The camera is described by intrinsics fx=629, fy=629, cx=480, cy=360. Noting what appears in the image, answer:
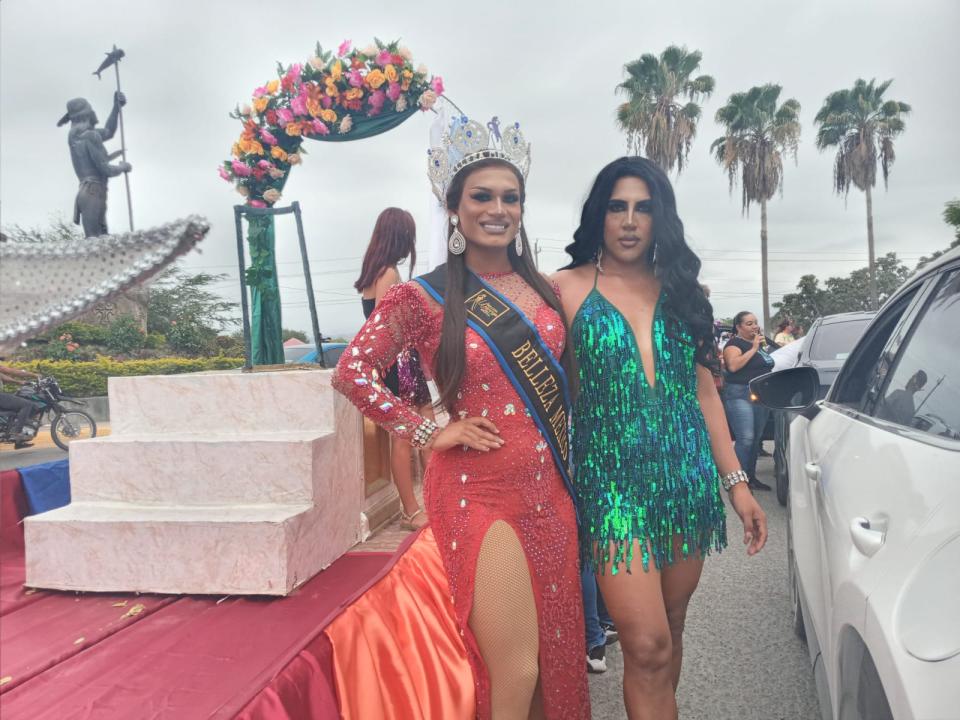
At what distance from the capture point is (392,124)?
4562 millimetres

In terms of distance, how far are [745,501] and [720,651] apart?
4.49 feet

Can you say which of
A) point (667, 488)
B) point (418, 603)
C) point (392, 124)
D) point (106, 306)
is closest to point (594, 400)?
point (667, 488)

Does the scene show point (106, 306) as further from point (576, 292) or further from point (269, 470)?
point (269, 470)

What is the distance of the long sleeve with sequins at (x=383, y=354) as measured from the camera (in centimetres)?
172

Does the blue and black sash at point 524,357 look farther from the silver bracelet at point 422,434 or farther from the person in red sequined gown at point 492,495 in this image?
the silver bracelet at point 422,434

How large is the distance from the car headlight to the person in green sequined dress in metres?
0.80

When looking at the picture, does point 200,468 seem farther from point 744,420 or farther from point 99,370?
point 99,370

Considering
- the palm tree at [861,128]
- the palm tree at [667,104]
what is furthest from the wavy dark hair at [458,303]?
the palm tree at [861,128]

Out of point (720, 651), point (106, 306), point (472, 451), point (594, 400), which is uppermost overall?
point (106, 306)

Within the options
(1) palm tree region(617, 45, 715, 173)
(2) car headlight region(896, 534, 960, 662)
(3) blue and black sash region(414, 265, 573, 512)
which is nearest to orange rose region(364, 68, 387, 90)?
(3) blue and black sash region(414, 265, 573, 512)

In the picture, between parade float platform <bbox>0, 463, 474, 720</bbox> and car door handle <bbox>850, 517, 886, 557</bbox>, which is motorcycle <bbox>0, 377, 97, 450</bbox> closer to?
parade float platform <bbox>0, 463, 474, 720</bbox>

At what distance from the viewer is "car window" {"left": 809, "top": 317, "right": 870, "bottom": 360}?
5.64m

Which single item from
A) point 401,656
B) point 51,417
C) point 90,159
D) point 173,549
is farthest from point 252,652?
point 51,417

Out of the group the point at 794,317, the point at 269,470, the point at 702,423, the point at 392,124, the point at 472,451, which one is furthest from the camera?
the point at 794,317
